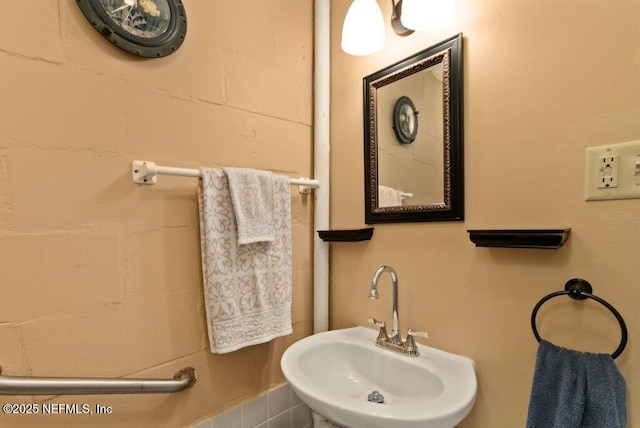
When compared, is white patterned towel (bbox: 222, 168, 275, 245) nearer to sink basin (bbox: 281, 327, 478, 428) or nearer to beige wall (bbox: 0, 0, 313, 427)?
beige wall (bbox: 0, 0, 313, 427)

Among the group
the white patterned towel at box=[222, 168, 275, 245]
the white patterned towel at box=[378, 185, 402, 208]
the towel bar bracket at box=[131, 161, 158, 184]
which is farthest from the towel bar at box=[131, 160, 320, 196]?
the white patterned towel at box=[378, 185, 402, 208]

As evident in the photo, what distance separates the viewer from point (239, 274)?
3.28 ft

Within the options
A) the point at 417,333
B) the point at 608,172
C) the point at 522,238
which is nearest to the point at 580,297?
the point at 522,238

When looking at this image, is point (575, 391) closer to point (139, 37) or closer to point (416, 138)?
point (416, 138)

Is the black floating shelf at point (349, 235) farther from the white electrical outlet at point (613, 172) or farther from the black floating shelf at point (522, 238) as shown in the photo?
the white electrical outlet at point (613, 172)

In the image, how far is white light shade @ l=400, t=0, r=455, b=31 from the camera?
0.90 metres

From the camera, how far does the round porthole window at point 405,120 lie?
105 centimetres

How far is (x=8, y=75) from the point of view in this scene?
2.31ft

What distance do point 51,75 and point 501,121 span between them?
1200 mm

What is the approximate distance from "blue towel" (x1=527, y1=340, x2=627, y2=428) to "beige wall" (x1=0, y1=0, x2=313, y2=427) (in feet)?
2.83

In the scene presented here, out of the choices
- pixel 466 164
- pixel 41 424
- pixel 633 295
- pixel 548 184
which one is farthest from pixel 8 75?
pixel 633 295

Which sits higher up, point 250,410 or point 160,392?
point 160,392

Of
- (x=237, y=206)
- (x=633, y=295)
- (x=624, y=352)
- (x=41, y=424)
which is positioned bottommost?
(x=41, y=424)

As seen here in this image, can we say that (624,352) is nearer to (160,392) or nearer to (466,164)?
(466,164)
